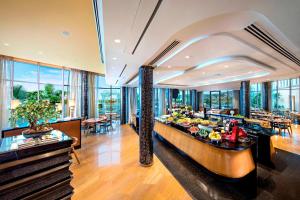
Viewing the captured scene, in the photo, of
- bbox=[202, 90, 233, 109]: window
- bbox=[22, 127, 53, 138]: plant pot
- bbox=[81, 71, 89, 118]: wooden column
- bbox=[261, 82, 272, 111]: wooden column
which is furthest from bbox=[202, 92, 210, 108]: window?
bbox=[22, 127, 53, 138]: plant pot

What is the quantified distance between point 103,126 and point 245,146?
7.40m

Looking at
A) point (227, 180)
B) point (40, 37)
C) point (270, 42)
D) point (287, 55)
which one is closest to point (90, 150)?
point (40, 37)

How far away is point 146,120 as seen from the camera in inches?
Result: 143

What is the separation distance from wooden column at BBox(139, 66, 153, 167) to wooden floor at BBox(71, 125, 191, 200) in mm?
313

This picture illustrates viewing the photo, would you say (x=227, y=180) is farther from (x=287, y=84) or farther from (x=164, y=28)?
(x=287, y=84)

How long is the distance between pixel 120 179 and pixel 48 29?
4.39 meters

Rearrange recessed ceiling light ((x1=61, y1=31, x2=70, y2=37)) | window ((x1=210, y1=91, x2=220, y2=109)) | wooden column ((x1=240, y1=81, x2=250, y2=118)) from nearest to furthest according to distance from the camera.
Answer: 1. recessed ceiling light ((x1=61, y1=31, x2=70, y2=37))
2. wooden column ((x1=240, y1=81, x2=250, y2=118))
3. window ((x1=210, y1=91, x2=220, y2=109))

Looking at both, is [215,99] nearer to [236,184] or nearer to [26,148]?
[236,184]

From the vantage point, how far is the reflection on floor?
2.39m

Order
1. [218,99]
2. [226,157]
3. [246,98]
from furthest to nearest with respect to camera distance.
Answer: [218,99]
[246,98]
[226,157]

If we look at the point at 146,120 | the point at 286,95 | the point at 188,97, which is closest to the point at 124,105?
the point at 146,120

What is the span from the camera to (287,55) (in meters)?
3.39

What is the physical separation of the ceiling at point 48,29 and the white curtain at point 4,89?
1.08 meters

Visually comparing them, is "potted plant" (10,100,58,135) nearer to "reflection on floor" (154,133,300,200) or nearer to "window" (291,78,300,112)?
"reflection on floor" (154,133,300,200)
